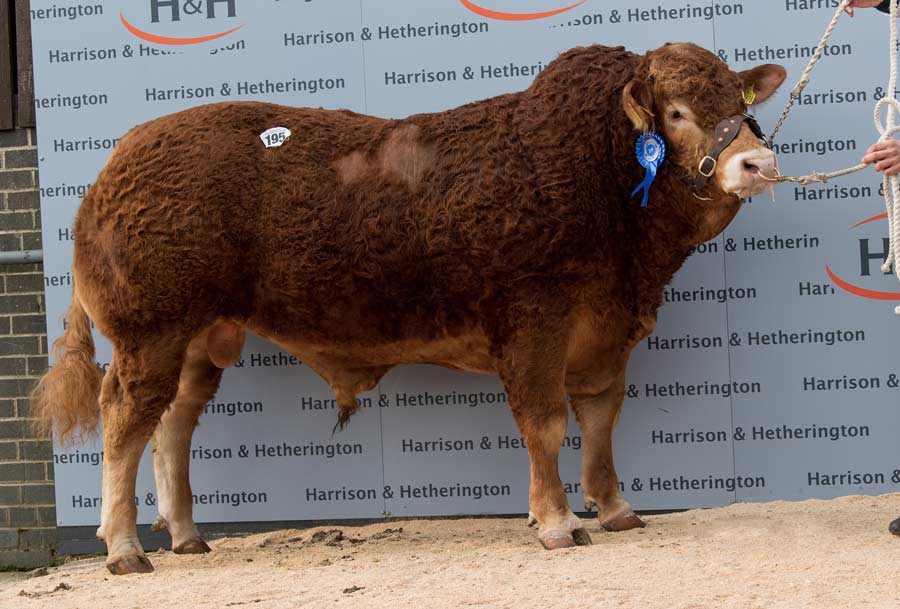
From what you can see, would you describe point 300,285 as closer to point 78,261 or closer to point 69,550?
point 78,261

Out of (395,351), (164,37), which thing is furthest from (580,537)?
(164,37)

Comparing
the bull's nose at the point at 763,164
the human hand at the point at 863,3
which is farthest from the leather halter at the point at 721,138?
the human hand at the point at 863,3

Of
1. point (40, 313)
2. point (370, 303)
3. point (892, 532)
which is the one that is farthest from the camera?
point (40, 313)

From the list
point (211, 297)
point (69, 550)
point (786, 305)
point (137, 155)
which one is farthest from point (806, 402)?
point (69, 550)

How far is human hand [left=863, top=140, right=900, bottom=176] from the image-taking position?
4.80 metres

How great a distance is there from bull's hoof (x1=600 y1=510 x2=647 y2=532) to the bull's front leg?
0.48 m

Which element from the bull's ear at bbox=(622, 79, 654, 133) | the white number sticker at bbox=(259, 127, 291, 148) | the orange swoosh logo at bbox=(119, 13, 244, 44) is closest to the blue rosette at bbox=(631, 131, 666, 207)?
the bull's ear at bbox=(622, 79, 654, 133)

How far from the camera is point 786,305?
6180 mm

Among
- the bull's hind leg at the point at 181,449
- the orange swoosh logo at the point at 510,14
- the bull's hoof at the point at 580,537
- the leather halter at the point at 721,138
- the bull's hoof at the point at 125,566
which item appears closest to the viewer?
the leather halter at the point at 721,138

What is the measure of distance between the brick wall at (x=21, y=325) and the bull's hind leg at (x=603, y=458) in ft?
11.0

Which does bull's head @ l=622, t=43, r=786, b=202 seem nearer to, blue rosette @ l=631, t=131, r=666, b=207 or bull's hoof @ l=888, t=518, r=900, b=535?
blue rosette @ l=631, t=131, r=666, b=207

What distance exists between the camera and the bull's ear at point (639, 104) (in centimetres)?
507

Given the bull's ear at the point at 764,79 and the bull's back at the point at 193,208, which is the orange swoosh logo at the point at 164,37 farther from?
the bull's ear at the point at 764,79

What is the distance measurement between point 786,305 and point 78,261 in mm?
3729
